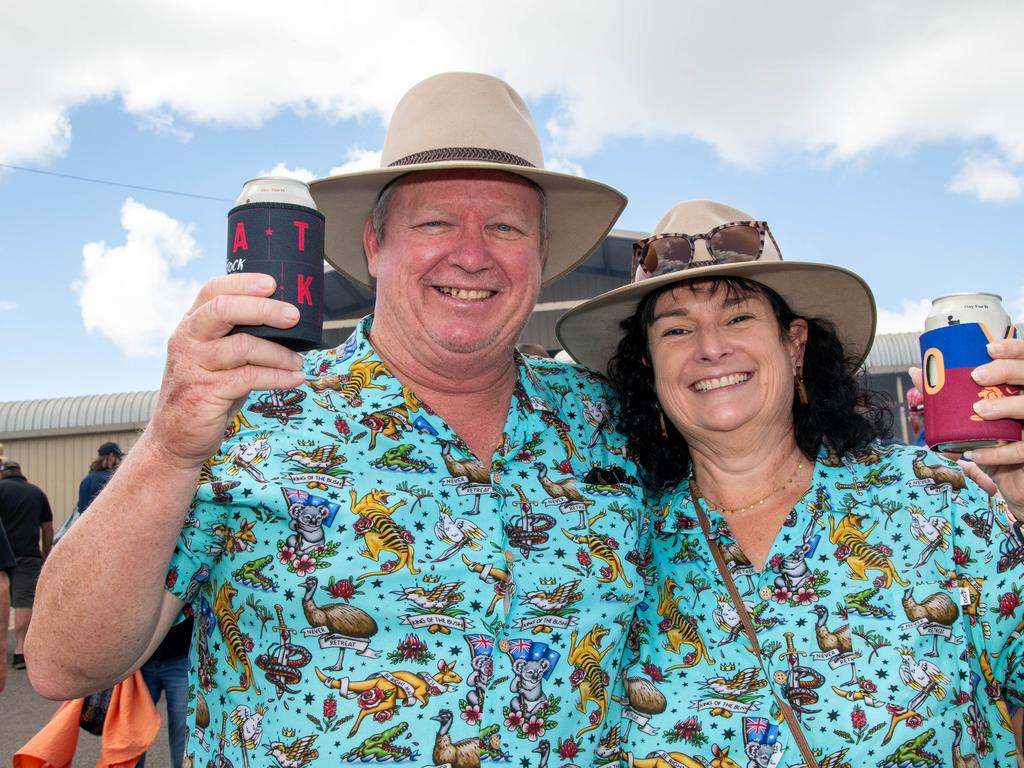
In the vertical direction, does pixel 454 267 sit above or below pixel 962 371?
above

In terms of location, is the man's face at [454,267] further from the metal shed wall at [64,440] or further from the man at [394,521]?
the metal shed wall at [64,440]

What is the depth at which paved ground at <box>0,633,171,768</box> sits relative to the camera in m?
5.71

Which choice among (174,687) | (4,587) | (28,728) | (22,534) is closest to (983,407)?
(4,587)

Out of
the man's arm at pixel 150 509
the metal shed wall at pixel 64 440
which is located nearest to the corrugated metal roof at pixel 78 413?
the metal shed wall at pixel 64 440

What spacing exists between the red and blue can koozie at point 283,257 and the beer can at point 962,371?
1.47 metres

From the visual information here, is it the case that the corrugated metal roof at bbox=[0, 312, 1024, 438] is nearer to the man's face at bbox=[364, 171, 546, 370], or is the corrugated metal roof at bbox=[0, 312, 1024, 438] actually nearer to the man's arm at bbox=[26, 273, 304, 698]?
the man's face at bbox=[364, 171, 546, 370]

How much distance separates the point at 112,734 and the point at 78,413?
14.8 meters

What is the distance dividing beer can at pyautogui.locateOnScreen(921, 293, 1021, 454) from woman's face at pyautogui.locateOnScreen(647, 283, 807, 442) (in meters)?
0.52

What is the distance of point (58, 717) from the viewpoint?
333 centimetres

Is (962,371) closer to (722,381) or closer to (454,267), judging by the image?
(722,381)

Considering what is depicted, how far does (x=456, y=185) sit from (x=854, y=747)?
1.92 meters

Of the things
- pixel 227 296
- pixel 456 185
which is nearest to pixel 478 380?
pixel 456 185

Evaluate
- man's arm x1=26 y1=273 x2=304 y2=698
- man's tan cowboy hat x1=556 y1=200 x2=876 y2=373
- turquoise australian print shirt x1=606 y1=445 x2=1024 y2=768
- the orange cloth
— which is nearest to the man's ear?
man's tan cowboy hat x1=556 y1=200 x2=876 y2=373

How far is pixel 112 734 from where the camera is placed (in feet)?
11.2
